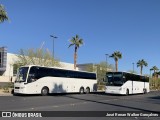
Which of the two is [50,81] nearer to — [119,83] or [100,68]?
[119,83]

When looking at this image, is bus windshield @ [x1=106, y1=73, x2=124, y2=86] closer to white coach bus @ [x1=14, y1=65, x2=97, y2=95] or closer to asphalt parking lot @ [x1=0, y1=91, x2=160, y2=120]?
white coach bus @ [x1=14, y1=65, x2=97, y2=95]

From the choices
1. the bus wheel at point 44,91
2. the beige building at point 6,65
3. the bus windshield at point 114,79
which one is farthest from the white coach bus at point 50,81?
the beige building at point 6,65

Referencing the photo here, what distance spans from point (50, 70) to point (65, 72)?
123 inches

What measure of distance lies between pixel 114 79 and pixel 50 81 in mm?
8706

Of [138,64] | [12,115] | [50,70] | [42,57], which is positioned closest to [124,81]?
[50,70]

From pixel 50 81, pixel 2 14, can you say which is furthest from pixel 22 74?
pixel 2 14

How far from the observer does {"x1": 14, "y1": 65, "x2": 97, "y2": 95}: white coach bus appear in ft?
99.5

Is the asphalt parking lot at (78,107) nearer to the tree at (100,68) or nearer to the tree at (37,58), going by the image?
the tree at (37,58)

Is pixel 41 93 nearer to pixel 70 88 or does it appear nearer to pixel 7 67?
pixel 70 88

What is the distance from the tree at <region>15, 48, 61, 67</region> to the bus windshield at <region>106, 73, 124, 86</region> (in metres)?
16.3

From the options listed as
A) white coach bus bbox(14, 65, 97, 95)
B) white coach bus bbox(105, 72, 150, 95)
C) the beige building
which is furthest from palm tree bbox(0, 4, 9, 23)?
the beige building

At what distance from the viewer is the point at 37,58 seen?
51.7 metres

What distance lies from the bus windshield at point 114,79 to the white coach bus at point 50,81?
12.3 ft

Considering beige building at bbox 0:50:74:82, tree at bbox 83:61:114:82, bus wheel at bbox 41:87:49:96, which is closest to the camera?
bus wheel at bbox 41:87:49:96
